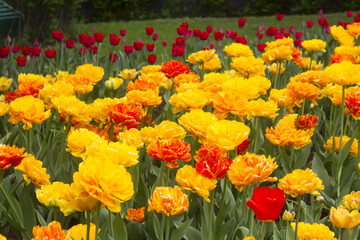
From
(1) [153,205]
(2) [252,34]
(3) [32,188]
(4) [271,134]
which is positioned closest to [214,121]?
(4) [271,134]

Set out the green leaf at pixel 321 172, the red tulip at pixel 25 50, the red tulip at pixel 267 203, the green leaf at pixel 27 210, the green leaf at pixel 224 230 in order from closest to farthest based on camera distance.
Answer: the red tulip at pixel 267 203 → the green leaf at pixel 224 230 → the green leaf at pixel 27 210 → the green leaf at pixel 321 172 → the red tulip at pixel 25 50

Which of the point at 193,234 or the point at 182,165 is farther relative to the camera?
the point at 182,165

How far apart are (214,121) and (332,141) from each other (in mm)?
879

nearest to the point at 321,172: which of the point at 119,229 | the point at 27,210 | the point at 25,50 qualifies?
the point at 119,229

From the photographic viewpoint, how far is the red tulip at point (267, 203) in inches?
43.2

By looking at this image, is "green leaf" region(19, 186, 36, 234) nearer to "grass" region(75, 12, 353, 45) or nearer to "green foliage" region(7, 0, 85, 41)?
"green foliage" region(7, 0, 85, 41)

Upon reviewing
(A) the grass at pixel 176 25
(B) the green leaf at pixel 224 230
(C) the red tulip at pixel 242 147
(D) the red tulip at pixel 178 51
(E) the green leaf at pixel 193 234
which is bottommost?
(A) the grass at pixel 176 25

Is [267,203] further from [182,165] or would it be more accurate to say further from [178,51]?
[178,51]

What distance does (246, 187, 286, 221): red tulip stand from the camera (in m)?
1.10

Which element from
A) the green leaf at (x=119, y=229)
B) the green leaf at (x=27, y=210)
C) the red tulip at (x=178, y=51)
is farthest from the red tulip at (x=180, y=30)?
the green leaf at (x=119, y=229)

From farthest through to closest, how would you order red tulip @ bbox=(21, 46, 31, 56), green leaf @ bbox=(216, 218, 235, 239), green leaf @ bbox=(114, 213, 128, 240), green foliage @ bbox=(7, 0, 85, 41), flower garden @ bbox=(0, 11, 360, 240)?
green foliage @ bbox=(7, 0, 85, 41), red tulip @ bbox=(21, 46, 31, 56), green leaf @ bbox=(216, 218, 235, 239), green leaf @ bbox=(114, 213, 128, 240), flower garden @ bbox=(0, 11, 360, 240)

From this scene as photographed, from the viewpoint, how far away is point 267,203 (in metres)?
1.10

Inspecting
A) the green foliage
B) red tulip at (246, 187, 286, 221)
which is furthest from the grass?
red tulip at (246, 187, 286, 221)

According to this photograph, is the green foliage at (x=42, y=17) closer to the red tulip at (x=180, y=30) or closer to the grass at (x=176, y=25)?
the grass at (x=176, y=25)
